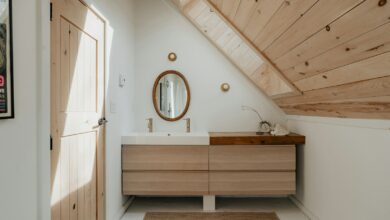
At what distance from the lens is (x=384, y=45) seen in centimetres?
124

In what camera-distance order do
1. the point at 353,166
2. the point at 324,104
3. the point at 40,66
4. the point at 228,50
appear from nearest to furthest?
the point at 40,66, the point at 353,166, the point at 324,104, the point at 228,50

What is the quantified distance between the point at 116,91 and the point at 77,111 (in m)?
0.82

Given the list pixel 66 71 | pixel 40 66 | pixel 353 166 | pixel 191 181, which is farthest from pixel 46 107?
pixel 353 166

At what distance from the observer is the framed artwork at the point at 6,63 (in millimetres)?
1084

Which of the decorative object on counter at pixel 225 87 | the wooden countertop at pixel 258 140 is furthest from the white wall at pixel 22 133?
the decorative object on counter at pixel 225 87

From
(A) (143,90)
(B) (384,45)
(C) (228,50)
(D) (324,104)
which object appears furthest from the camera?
(A) (143,90)

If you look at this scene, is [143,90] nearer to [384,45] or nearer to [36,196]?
[36,196]

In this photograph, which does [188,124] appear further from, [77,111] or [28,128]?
[28,128]

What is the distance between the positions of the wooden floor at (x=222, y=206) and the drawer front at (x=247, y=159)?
45 centimetres

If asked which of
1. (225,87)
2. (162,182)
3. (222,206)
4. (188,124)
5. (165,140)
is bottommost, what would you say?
(222,206)

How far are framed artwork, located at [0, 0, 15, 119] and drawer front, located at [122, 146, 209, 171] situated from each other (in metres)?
1.74

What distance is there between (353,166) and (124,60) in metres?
2.22

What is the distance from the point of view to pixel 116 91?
2.64 metres

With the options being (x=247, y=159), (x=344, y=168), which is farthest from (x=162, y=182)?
(x=344, y=168)
